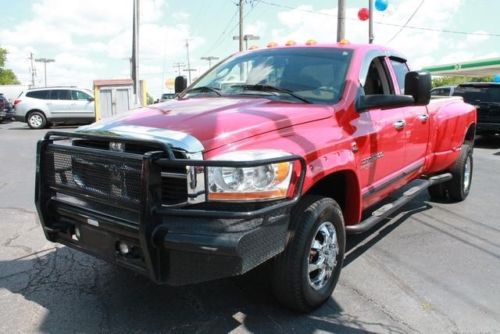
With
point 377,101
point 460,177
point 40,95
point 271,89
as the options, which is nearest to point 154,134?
point 271,89

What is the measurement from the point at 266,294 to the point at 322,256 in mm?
545

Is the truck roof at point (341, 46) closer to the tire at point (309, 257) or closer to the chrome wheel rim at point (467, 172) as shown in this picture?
the tire at point (309, 257)

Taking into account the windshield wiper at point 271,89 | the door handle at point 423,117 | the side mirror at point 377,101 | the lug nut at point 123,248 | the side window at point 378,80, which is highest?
the side window at point 378,80

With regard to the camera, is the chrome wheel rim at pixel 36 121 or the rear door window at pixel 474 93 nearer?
the rear door window at pixel 474 93

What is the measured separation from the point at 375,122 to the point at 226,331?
217cm

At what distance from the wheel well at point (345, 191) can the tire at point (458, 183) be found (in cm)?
324

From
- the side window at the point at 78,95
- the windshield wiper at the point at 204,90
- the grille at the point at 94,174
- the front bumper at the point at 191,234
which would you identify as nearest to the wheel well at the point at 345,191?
the front bumper at the point at 191,234

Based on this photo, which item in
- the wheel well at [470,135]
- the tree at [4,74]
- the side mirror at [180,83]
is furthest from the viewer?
the tree at [4,74]

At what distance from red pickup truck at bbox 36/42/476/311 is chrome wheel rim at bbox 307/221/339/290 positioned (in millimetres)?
11

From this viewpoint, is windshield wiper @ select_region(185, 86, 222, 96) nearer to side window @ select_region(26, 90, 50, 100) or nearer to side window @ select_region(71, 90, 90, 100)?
side window @ select_region(71, 90, 90, 100)

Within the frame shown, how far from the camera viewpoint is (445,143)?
248 inches

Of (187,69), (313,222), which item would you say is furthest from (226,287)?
(187,69)

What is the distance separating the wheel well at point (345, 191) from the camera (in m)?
4.08

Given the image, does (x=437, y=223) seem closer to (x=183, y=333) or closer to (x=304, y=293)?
(x=304, y=293)
